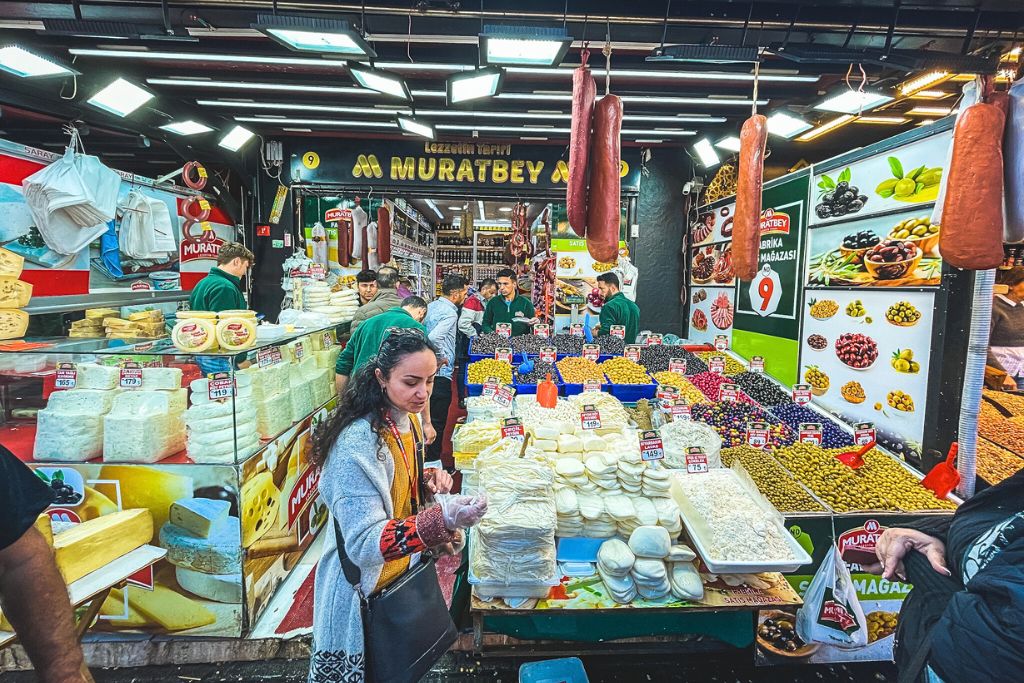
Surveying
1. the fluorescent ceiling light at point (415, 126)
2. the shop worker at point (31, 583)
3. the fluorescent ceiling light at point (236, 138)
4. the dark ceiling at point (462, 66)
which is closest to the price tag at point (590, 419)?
the dark ceiling at point (462, 66)

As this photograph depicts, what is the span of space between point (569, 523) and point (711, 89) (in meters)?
5.33

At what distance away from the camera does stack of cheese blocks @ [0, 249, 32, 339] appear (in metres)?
3.59

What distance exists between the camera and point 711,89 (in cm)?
536

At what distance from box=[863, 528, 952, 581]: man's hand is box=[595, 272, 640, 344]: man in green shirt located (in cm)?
454

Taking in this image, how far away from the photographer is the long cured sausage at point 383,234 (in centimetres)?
768

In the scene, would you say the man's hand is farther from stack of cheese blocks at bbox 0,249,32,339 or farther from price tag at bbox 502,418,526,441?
stack of cheese blocks at bbox 0,249,32,339

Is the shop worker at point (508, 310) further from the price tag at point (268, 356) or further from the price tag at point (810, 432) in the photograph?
the price tag at point (810, 432)

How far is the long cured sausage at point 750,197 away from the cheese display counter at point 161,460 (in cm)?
309

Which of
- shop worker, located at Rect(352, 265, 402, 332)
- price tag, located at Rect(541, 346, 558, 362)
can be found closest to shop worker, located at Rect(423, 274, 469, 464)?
shop worker, located at Rect(352, 265, 402, 332)

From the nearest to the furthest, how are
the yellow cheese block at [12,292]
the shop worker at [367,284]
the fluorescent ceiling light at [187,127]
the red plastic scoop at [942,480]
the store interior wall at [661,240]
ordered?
→ the red plastic scoop at [942,480] < the yellow cheese block at [12,292] < the shop worker at [367,284] < the fluorescent ceiling light at [187,127] < the store interior wall at [661,240]

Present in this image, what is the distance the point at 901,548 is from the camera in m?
1.67

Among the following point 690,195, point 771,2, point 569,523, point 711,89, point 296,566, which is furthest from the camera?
point 690,195

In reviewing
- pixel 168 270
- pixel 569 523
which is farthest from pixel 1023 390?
pixel 168 270

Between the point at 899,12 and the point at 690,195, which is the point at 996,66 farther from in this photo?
the point at 690,195
